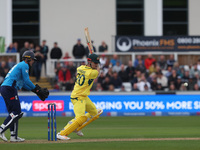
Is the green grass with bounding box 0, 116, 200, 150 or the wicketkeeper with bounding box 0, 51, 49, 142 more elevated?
the wicketkeeper with bounding box 0, 51, 49, 142

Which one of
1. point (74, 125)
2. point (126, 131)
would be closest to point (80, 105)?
point (74, 125)

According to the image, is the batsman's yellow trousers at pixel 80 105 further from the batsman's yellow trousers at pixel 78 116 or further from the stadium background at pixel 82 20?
the stadium background at pixel 82 20

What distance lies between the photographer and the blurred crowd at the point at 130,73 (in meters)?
25.4

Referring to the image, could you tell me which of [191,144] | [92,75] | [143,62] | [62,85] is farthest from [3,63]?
[191,144]

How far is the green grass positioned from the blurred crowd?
3.43m

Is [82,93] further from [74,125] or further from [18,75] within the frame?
[18,75]

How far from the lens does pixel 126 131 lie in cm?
1644

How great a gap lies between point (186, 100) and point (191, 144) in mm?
10924

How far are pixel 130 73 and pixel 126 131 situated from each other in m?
10.3

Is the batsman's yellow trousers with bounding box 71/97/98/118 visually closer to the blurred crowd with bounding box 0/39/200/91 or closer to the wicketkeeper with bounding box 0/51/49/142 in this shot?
the wicketkeeper with bounding box 0/51/49/142

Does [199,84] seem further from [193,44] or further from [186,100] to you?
[193,44]

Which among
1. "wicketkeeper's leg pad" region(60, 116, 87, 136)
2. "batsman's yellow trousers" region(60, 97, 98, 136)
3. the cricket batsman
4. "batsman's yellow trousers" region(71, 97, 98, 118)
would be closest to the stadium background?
the cricket batsman

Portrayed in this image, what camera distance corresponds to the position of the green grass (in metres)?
12.0

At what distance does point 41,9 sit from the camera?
33.2 metres
